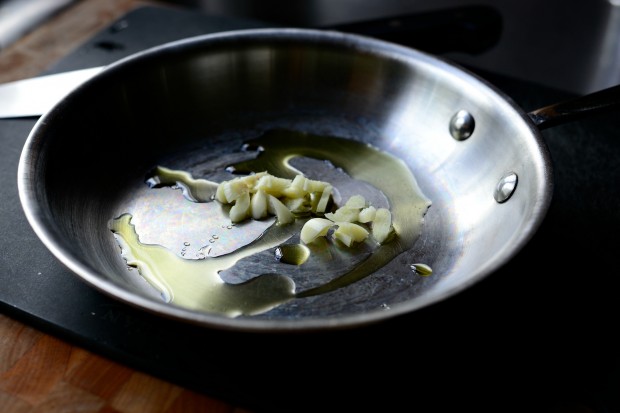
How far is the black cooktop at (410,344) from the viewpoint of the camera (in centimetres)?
60

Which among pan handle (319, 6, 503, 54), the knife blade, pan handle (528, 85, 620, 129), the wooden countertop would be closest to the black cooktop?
the wooden countertop

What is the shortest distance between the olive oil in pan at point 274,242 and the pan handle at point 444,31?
21 centimetres

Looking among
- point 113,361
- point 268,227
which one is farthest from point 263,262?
point 113,361

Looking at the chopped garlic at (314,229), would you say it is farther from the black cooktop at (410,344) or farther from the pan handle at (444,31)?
the pan handle at (444,31)

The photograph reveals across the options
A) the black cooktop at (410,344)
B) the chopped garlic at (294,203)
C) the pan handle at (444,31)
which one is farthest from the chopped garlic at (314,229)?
the pan handle at (444,31)

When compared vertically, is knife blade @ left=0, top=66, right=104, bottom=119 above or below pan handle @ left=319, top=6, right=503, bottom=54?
below

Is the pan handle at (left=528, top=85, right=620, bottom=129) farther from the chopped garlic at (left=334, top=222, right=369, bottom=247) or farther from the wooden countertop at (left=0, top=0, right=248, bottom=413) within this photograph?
the wooden countertop at (left=0, top=0, right=248, bottom=413)

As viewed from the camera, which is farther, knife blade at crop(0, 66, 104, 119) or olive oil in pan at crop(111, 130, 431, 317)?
knife blade at crop(0, 66, 104, 119)

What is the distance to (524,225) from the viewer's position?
653 mm

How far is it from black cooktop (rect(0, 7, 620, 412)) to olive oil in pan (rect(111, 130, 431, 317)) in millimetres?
65

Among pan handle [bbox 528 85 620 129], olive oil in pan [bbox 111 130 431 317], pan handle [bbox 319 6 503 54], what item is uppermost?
pan handle [bbox 528 85 620 129]

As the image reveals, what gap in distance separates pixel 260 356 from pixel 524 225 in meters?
0.28

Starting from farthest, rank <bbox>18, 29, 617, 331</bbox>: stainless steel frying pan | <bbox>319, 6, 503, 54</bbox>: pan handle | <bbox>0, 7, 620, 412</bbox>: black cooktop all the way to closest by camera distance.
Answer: <bbox>319, 6, 503, 54</bbox>: pan handle, <bbox>18, 29, 617, 331</bbox>: stainless steel frying pan, <bbox>0, 7, 620, 412</bbox>: black cooktop

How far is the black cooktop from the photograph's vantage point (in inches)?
23.7
